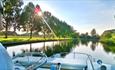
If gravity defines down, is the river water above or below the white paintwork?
below

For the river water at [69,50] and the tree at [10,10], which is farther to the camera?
the tree at [10,10]

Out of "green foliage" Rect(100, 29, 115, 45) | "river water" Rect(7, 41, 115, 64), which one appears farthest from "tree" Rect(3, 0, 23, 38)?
"green foliage" Rect(100, 29, 115, 45)

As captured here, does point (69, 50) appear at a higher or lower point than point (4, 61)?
lower

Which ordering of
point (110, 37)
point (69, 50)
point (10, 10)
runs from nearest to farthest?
point (69, 50) < point (10, 10) < point (110, 37)

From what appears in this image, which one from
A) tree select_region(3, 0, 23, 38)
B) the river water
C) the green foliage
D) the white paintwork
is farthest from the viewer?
the green foliage

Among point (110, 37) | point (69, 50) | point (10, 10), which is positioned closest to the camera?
point (69, 50)

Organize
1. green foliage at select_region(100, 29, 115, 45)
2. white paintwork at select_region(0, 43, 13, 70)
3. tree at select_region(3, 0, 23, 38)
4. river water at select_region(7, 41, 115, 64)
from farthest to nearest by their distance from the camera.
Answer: green foliage at select_region(100, 29, 115, 45), tree at select_region(3, 0, 23, 38), river water at select_region(7, 41, 115, 64), white paintwork at select_region(0, 43, 13, 70)

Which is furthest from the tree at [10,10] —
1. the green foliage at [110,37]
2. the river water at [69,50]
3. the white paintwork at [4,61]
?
the white paintwork at [4,61]

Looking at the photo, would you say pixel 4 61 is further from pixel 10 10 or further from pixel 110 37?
pixel 110 37

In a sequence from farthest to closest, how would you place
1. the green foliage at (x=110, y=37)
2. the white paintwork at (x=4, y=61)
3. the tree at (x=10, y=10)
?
the green foliage at (x=110, y=37) → the tree at (x=10, y=10) → the white paintwork at (x=4, y=61)

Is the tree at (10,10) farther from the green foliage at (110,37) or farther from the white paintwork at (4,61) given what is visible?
the white paintwork at (4,61)

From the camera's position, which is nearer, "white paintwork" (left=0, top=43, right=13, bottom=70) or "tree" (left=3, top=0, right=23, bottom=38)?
"white paintwork" (left=0, top=43, right=13, bottom=70)

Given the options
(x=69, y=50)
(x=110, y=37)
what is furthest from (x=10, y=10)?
(x=110, y=37)

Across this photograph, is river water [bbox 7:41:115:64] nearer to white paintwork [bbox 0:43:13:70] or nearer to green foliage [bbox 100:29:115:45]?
white paintwork [bbox 0:43:13:70]
